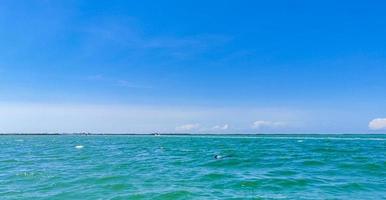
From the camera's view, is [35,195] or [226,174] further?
[226,174]

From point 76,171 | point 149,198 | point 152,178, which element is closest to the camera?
point 149,198

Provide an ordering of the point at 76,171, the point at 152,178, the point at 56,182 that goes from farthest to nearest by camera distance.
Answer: the point at 76,171 < the point at 152,178 < the point at 56,182

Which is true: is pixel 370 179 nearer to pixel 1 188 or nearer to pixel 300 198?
pixel 300 198

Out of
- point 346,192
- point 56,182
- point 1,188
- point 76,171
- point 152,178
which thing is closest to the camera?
point 346,192

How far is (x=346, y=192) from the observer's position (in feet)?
68.9

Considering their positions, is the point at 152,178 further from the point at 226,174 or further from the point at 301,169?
the point at 301,169

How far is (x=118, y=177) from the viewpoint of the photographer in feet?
85.8

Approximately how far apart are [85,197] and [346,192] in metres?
14.8

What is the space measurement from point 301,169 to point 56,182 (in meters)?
19.8

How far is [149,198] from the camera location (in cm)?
1906

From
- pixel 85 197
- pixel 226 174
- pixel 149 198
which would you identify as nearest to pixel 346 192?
pixel 226 174

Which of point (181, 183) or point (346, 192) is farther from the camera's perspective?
point (181, 183)

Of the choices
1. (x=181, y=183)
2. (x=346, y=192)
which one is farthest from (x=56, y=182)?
(x=346, y=192)

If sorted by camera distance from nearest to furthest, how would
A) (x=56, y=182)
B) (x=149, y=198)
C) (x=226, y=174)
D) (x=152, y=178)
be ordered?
(x=149, y=198) < (x=56, y=182) < (x=152, y=178) < (x=226, y=174)
